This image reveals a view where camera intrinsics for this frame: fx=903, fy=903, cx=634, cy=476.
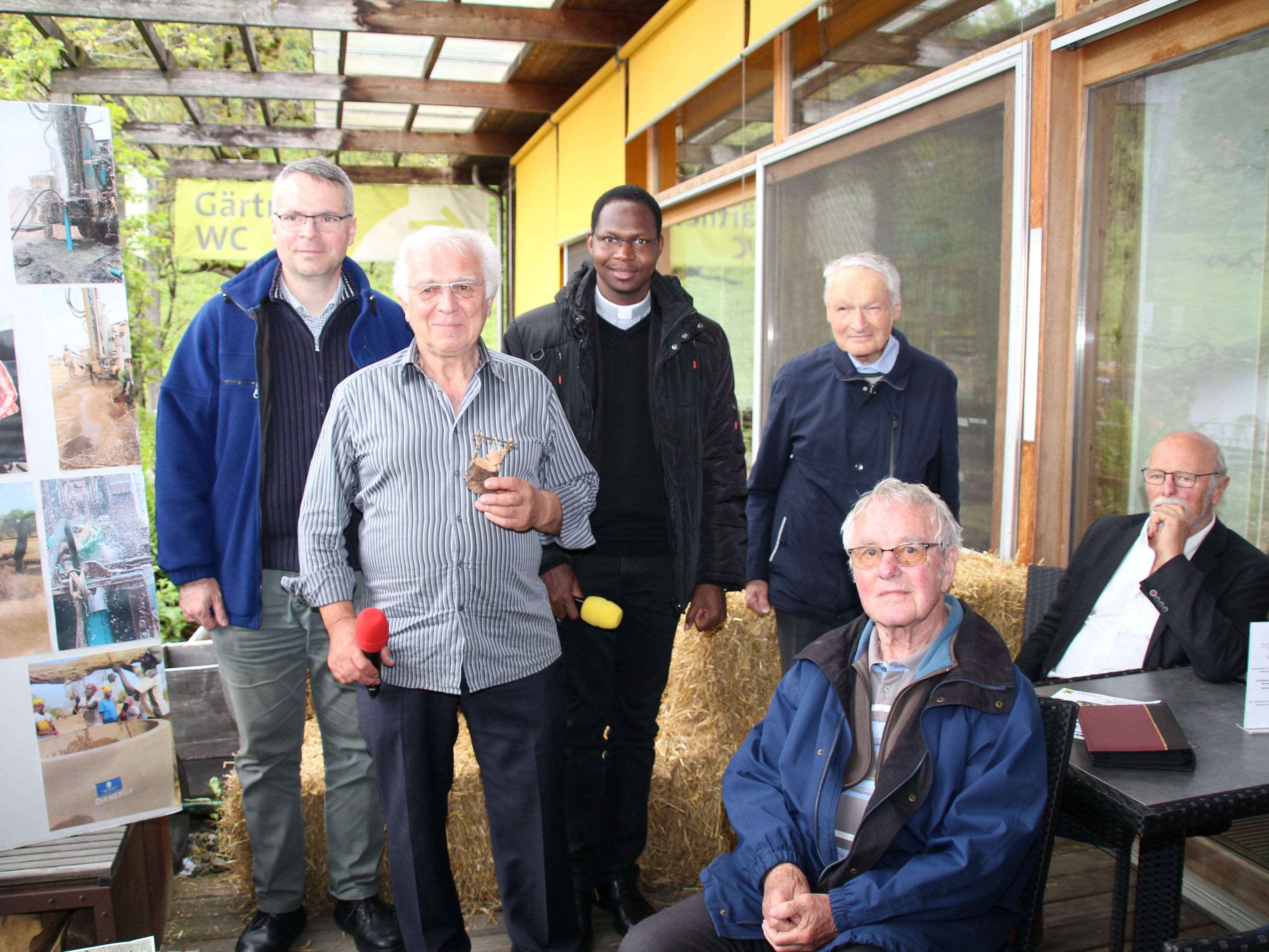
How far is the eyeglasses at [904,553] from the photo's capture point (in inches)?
68.6

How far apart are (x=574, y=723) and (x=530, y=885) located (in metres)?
0.46

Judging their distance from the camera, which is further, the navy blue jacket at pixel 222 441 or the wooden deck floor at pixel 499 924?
the wooden deck floor at pixel 499 924

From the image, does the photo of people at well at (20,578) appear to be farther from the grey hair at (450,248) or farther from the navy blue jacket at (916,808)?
the navy blue jacket at (916,808)

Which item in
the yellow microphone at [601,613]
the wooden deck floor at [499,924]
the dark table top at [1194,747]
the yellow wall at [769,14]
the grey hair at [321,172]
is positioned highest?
the yellow wall at [769,14]

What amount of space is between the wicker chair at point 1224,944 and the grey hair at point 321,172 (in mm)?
2150

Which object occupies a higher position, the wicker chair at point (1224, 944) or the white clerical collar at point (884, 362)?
the white clerical collar at point (884, 362)

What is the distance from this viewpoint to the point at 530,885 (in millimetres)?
2029

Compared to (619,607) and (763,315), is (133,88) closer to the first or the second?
(763,315)

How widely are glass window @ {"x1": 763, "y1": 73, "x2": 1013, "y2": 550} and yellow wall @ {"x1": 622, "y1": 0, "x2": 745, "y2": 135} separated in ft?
3.84

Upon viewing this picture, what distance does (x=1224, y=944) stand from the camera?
119 centimetres

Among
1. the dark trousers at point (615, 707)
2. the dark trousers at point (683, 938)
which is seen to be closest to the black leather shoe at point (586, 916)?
the dark trousers at point (615, 707)

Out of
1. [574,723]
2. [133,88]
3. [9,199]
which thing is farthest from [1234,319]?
[133,88]

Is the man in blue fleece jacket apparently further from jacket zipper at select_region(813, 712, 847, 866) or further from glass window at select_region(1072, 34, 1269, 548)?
glass window at select_region(1072, 34, 1269, 548)

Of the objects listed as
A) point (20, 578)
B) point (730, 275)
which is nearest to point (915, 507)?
point (20, 578)
